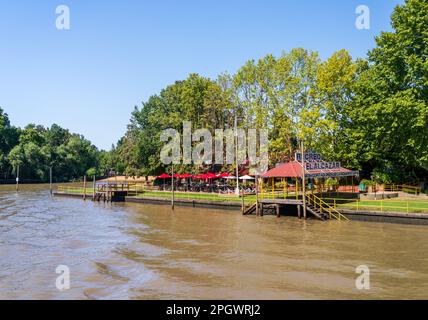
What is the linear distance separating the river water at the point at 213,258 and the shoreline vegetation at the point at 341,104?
47.8ft

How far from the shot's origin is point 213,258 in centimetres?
2217

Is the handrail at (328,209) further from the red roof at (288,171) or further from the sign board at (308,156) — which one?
the sign board at (308,156)

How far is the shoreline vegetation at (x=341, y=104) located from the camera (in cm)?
3938

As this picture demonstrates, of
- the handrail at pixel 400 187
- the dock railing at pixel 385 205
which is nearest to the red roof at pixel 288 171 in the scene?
the dock railing at pixel 385 205

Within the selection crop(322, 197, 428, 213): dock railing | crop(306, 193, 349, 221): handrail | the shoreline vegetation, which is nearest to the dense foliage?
the shoreline vegetation

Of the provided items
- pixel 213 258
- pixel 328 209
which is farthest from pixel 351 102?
pixel 213 258

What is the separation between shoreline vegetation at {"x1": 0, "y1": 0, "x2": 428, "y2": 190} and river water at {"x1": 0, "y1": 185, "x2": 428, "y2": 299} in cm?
1456

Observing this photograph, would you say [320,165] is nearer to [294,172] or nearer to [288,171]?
[294,172]

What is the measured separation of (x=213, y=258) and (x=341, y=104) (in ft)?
114

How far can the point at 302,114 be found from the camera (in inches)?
1868

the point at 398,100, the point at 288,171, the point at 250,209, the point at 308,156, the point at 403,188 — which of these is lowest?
the point at 250,209

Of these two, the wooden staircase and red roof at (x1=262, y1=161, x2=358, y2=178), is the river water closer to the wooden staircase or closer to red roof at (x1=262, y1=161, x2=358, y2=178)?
the wooden staircase

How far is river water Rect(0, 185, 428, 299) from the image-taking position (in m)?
16.6
